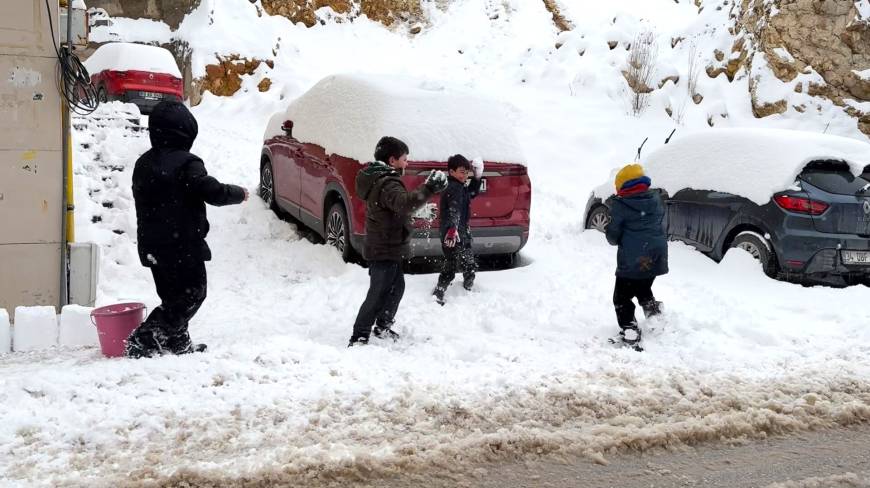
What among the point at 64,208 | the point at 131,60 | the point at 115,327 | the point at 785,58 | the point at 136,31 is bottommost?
the point at 115,327

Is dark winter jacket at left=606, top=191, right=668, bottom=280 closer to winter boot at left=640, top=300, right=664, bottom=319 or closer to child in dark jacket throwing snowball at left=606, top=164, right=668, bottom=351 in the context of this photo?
child in dark jacket throwing snowball at left=606, top=164, right=668, bottom=351

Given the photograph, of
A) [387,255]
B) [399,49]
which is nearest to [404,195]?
[387,255]

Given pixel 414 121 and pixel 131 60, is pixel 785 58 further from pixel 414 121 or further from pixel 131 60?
pixel 131 60

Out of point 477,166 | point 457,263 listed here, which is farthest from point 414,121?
point 457,263

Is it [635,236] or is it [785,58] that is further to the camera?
[785,58]

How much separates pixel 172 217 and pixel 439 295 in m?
2.59

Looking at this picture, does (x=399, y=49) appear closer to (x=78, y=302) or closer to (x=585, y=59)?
(x=585, y=59)

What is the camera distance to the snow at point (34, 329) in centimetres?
476

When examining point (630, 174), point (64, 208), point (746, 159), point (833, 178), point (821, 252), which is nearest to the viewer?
point (630, 174)

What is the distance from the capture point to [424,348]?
496cm

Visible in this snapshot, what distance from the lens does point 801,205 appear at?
6512 millimetres

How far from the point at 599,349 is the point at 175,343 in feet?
9.85

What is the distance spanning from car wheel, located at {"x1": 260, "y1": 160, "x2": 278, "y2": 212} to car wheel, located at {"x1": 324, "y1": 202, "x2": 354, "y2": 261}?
7.02ft

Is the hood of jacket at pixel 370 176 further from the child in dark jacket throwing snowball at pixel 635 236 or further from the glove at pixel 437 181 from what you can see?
the child in dark jacket throwing snowball at pixel 635 236
